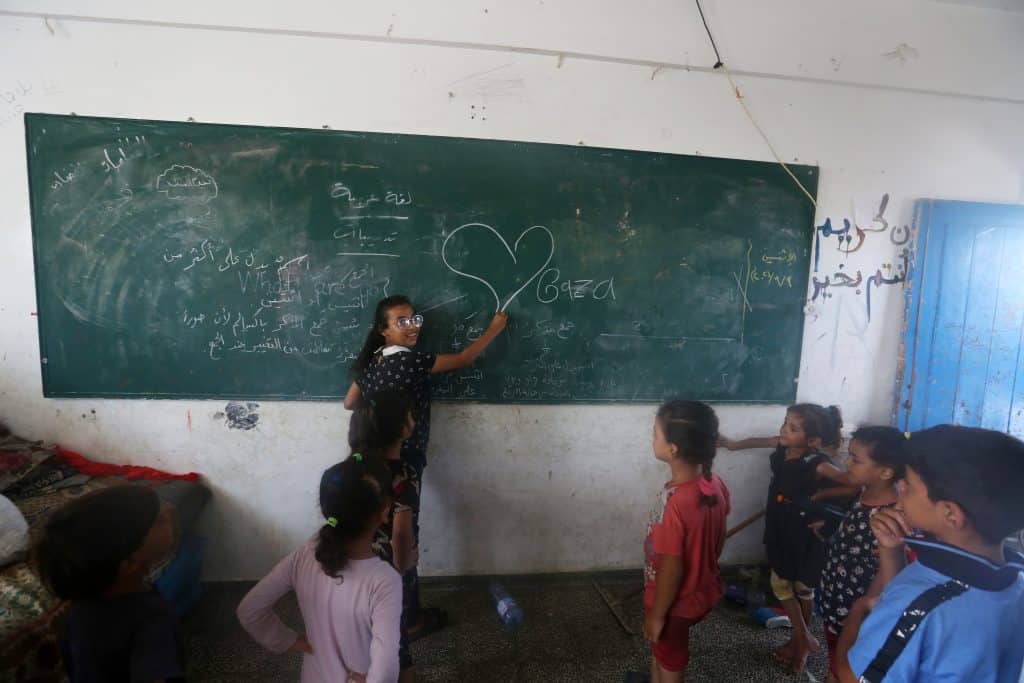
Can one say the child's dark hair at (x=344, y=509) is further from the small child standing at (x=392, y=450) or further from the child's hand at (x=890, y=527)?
the child's hand at (x=890, y=527)

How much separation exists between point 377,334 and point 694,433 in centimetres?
157

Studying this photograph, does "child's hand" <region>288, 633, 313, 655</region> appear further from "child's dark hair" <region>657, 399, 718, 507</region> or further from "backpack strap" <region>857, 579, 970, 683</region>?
"backpack strap" <region>857, 579, 970, 683</region>

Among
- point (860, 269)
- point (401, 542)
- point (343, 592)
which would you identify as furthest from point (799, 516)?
point (343, 592)

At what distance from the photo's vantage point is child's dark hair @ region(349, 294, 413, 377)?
8.17ft

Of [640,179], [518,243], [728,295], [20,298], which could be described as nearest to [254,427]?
[20,298]

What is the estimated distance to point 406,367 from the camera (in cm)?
230

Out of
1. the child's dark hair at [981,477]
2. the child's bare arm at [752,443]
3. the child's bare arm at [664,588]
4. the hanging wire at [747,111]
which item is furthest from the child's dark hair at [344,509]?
the hanging wire at [747,111]

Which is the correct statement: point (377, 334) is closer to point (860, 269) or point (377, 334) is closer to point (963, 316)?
point (860, 269)

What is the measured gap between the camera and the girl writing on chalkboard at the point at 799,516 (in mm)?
2340

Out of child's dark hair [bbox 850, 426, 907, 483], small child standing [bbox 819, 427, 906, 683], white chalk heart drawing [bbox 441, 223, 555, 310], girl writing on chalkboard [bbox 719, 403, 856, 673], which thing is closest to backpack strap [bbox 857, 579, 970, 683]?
small child standing [bbox 819, 427, 906, 683]

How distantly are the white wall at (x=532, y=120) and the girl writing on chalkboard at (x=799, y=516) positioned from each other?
20.6 inches

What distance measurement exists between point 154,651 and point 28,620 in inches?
44.4

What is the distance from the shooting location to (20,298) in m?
2.52

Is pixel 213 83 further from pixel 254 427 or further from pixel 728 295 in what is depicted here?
pixel 728 295
